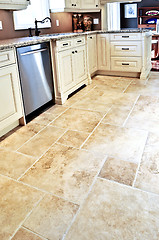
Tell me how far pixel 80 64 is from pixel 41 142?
6.35 ft

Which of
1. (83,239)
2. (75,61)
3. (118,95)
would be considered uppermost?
(75,61)

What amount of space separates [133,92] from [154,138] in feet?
5.00

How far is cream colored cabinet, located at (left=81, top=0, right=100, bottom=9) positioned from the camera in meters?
→ 4.42

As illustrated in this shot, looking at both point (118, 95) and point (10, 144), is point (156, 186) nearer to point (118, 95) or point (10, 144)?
point (10, 144)

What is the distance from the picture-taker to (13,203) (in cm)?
154

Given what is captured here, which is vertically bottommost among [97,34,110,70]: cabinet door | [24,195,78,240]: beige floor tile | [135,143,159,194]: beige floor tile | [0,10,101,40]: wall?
[24,195,78,240]: beige floor tile

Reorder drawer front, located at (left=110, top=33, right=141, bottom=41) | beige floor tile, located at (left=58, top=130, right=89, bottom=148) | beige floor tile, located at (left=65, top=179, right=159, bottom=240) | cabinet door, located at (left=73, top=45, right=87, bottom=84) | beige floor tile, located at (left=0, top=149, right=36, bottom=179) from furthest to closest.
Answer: drawer front, located at (left=110, top=33, right=141, bottom=41), cabinet door, located at (left=73, top=45, right=87, bottom=84), beige floor tile, located at (left=58, top=130, right=89, bottom=148), beige floor tile, located at (left=0, top=149, right=36, bottom=179), beige floor tile, located at (left=65, top=179, right=159, bottom=240)

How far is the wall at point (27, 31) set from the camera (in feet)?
10.2

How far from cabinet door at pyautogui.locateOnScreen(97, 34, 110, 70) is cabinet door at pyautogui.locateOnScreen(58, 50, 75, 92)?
1.24m

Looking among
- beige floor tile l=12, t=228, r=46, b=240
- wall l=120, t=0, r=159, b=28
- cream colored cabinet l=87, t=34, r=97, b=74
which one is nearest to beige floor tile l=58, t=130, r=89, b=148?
beige floor tile l=12, t=228, r=46, b=240

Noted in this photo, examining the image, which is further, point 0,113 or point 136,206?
point 0,113

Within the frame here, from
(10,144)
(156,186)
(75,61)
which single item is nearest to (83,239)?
(156,186)

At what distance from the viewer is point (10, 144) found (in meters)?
2.31

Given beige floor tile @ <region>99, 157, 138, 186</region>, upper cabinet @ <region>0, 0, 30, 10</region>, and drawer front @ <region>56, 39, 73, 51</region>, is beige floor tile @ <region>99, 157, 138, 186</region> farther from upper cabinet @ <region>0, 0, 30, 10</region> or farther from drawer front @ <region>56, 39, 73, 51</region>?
upper cabinet @ <region>0, 0, 30, 10</region>
